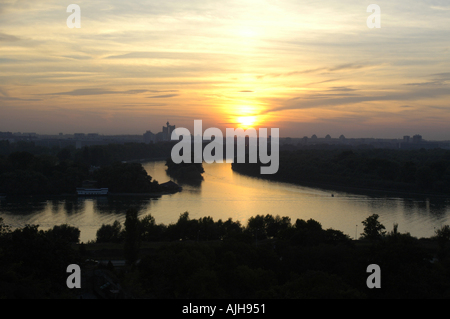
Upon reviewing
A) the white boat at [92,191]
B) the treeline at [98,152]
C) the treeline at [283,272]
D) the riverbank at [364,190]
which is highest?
the treeline at [98,152]

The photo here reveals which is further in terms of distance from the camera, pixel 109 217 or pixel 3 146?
pixel 3 146

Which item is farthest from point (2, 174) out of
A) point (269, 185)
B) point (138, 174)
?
point (269, 185)

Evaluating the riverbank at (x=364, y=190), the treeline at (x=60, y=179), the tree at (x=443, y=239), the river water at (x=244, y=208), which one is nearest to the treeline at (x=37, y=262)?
the river water at (x=244, y=208)

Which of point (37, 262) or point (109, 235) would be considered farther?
point (109, 235)

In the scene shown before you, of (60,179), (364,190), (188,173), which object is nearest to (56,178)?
(60,179)

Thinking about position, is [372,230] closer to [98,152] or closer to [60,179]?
[60,179]

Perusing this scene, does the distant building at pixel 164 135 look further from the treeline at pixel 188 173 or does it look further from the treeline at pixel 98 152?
the treeline at pixel 188 173

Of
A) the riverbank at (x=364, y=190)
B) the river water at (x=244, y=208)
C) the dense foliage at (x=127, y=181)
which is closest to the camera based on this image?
the river water at (x=244, y=208)
